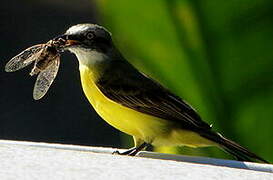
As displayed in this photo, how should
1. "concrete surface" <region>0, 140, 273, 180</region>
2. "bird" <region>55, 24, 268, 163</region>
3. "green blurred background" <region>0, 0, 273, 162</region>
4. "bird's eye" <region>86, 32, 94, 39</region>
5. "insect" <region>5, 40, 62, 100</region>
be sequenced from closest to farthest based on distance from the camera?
"concrete surface" <region>0, 140, 273, 180</region> → "green blurred background" <region>0, 0, 273, 162</region> → "bird" <region>55, 24, 268, 163</region> → "insect" <region>5, 40, 62, 100</region> → "bird's eye" <region>86, 32, 94, 39</region>

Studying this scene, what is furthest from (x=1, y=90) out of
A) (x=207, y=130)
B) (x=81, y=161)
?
(x=81, y=161)

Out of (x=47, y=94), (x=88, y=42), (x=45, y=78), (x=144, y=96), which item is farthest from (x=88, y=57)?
(x=47, y=94)

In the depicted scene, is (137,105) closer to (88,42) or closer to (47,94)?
(88,42)

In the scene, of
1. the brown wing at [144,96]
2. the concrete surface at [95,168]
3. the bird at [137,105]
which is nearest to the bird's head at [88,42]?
the bird at [137,105]

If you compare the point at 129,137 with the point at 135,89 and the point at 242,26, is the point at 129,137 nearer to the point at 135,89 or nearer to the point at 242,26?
the point at 135,89

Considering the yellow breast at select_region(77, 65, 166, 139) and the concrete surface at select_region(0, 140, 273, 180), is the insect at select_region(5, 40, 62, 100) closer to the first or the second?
the yellow breast at select_region(77, 65, 166, 139)

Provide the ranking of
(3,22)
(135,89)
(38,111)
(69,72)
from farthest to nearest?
(3,22) < (69,72) < (38,111) < (135,89)

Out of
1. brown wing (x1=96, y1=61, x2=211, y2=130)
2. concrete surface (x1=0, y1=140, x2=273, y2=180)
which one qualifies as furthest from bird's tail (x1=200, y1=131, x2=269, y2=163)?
concrete surface (x1=0, y1=140, x2=273, y2=180)
